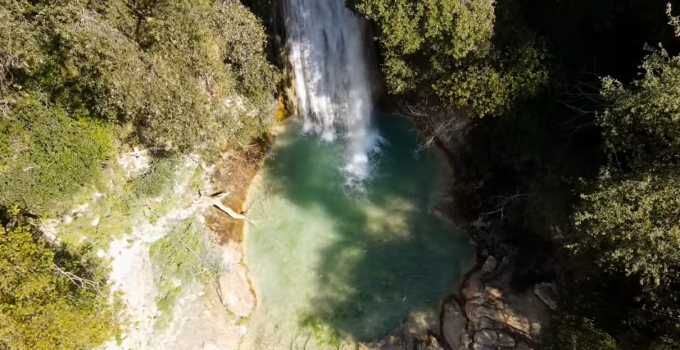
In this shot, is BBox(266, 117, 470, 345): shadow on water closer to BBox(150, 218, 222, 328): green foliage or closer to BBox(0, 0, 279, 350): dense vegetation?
BBox(150, 218, 222, 328): green foliage

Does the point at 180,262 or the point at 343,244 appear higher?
the point at 343,244

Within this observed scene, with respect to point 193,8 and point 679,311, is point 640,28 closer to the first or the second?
point 679,311

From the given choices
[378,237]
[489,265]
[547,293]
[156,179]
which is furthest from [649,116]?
[156,179]

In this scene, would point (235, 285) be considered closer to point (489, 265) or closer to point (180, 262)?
point (180, 262)

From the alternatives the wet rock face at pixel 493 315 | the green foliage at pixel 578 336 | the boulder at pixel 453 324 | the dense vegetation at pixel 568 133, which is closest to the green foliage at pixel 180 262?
the boulder at pixel 453 324

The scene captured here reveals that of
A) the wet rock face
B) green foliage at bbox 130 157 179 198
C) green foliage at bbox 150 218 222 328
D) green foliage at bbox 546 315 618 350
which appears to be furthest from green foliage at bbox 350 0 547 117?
green foliage at bbox 150 218 222 328

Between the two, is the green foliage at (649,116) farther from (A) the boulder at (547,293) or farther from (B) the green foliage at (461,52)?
(A) the boulder at (547,293)
